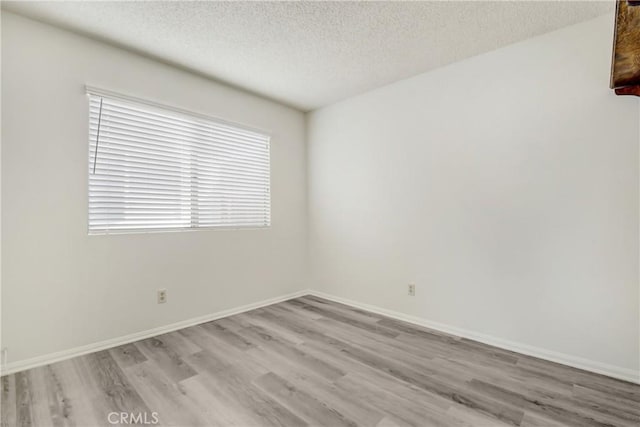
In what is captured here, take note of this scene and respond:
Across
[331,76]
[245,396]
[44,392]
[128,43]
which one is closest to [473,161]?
[331,76]

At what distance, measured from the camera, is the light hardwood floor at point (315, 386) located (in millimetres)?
1581

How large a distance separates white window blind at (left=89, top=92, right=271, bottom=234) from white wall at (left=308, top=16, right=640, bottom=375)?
1246 mm

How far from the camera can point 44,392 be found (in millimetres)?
1790

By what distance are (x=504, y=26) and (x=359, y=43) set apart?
1.07 metres

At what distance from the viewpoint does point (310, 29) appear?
223cm

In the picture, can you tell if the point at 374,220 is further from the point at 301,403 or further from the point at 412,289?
the point at 301,403

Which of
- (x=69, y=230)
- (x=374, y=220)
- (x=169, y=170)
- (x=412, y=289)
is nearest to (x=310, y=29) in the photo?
(x=169, y=170)

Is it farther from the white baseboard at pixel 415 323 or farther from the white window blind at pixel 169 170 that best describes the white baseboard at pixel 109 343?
the white window blind at pixel 169 170

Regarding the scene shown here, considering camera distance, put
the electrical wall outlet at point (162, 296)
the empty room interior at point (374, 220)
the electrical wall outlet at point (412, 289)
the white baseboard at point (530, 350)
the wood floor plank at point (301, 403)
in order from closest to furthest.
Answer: the wood floor plank at point (301, 403) → the empty room interior at point (374, 220) → the white baseboard at point (530, 350) → the electrical wall outlet at point (162, 296) → the electrical wall outlet at point (412, 289)

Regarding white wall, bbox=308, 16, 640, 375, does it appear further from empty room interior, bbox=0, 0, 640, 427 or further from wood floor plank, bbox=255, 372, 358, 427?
wood floor plank, bbox=255, 372, 358, 427

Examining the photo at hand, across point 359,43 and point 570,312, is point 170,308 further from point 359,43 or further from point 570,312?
point 570,312

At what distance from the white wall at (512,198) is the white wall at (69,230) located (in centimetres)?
187

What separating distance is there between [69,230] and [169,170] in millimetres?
899

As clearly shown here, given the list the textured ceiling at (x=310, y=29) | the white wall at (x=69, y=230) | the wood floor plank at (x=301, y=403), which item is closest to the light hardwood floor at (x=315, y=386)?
the wood floor plank at (x=301, y=403)
